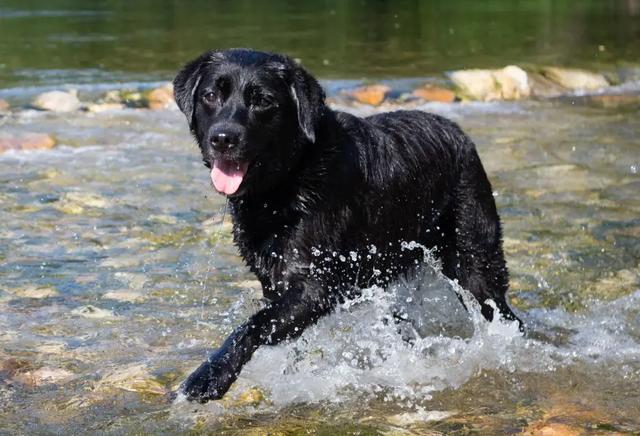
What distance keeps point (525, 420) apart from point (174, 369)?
1.84m

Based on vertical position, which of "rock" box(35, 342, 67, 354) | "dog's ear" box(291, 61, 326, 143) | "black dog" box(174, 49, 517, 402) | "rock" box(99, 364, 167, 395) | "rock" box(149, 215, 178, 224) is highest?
"dog's ear" box(291, 61, 326, 143)

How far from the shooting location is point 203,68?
5082mm

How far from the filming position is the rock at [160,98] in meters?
13.6

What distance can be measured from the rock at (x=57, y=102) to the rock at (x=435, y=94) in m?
4.72

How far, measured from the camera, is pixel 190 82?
5113 mm

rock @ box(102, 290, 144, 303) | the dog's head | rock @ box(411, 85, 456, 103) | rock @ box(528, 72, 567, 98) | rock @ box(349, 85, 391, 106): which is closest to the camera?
the dog's head

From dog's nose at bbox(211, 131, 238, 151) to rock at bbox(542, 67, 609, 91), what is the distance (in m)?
11.7

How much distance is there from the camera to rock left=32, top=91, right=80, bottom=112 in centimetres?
1330

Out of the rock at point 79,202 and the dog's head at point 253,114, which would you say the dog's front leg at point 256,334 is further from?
the rock at point 79,202

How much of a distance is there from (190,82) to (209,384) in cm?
153

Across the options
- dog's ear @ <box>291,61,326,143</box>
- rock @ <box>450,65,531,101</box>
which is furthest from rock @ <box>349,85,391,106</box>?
dog's ear @ <box>291,61,326,143</box>

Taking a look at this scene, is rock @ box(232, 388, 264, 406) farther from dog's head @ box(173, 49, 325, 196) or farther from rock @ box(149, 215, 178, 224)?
rock @ box(149, 215, 178, 224)

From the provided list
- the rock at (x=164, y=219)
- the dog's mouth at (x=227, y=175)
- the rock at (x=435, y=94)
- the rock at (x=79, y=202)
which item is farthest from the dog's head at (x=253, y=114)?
the rock at (x=435, y=94)

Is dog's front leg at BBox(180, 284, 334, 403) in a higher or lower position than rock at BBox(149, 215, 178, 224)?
higher
